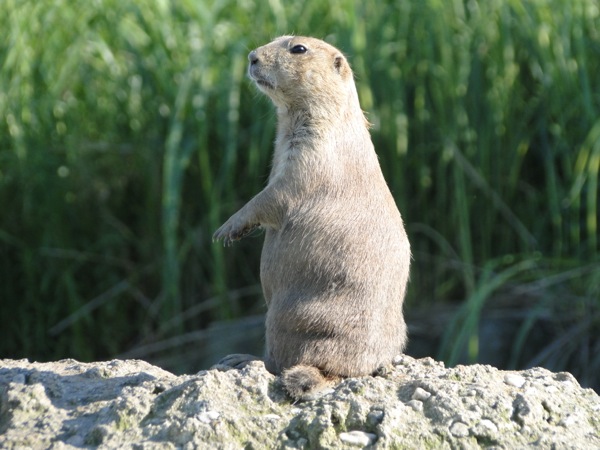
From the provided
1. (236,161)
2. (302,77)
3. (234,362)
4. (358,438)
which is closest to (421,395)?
(358,438)

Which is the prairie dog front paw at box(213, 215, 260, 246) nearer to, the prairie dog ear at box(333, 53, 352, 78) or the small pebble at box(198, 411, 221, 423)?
the prairie dog ear at box(333, 53, 352, 78)

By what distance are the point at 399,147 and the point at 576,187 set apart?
1.19 m

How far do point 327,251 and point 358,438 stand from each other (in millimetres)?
915

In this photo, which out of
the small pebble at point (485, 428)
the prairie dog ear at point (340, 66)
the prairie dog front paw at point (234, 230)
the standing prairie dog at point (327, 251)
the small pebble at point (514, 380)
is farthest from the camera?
the prairie dog ear at point (340, 66)

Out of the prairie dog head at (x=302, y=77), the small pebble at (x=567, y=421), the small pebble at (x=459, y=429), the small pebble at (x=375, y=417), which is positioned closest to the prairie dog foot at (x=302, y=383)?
the small pebble at (x=375, y=417)

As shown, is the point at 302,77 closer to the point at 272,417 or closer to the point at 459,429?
the point at 272,417

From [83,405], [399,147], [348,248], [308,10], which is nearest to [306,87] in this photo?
[348,248]

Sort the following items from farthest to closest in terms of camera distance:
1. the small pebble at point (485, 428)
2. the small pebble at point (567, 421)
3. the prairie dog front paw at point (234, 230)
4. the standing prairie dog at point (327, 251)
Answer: the prairie dog front paw at point (234, 230) → the standing prairie dog at point (327, 251) → the small pebble at point (567, 421) → the small pebble at point (485, 428)

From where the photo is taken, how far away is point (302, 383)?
3654 millimetres

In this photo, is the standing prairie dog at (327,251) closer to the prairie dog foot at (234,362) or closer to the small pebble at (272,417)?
the prairie dog foot at (234,362)

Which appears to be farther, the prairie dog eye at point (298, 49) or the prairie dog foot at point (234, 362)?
the prairie dog eye at point (298, 49)

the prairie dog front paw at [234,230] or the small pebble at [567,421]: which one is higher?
the prairie dog front paw at [234,230]

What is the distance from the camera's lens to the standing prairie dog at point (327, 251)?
13.2 ft

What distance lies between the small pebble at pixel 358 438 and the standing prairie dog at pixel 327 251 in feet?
1.12
